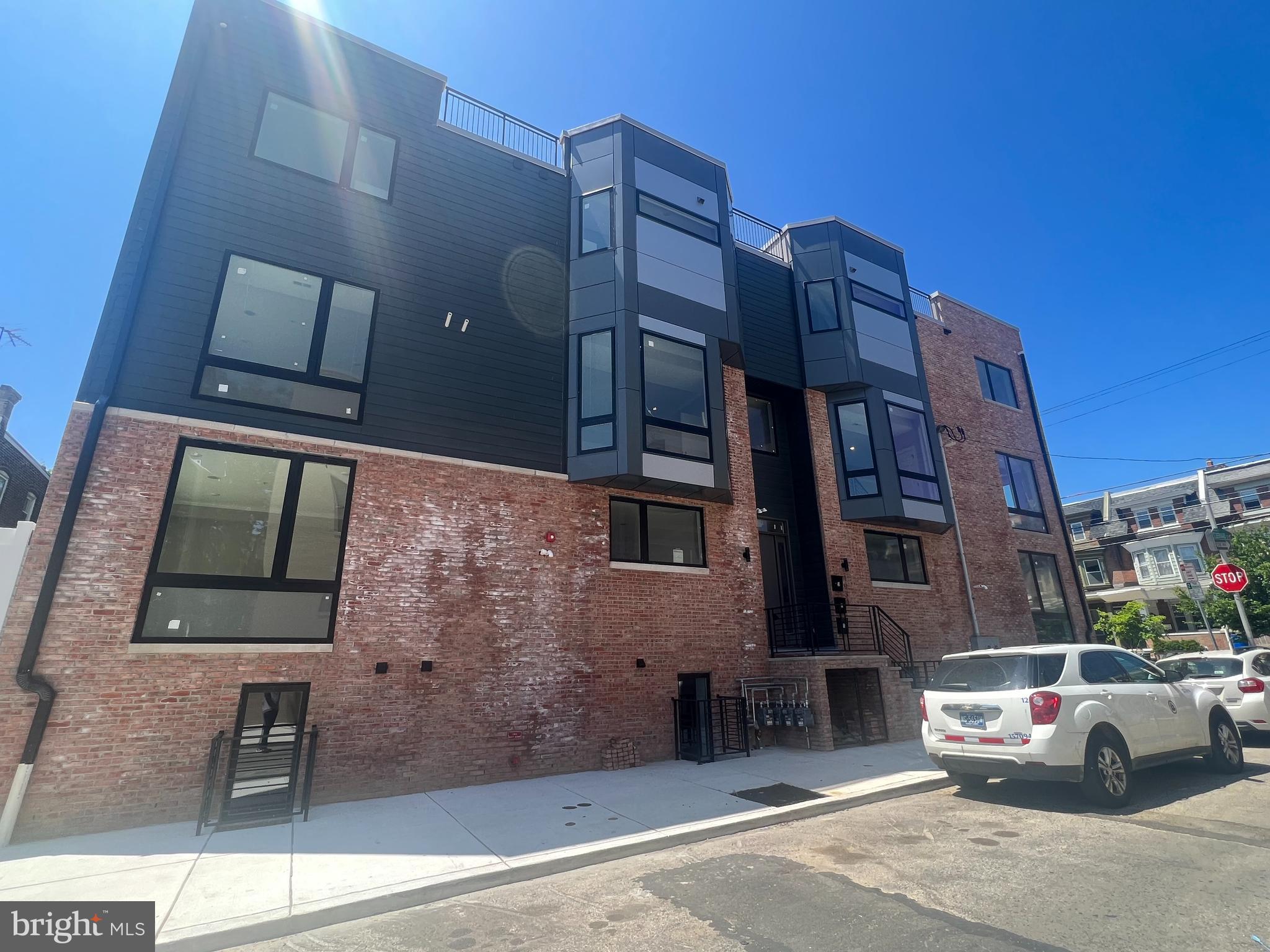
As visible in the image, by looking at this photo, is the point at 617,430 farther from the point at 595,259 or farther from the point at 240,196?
the point at 240,196

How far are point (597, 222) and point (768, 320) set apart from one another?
16.9 ft

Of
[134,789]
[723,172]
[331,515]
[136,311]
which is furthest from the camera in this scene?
[723,172]

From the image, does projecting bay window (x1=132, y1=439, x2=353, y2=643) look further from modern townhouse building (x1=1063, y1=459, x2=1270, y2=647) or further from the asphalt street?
modern townhouse building (x1=1063, y1=459, x2=1270, y2=647)

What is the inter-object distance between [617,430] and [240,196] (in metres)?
6.84

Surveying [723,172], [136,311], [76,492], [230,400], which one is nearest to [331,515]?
[230,400]

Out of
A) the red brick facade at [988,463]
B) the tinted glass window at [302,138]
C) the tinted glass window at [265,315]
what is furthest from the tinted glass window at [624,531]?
the red brick facade at [988,463]

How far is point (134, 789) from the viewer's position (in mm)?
6605

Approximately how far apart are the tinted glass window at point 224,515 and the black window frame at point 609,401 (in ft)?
15.9

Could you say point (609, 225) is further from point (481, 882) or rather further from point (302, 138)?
point (481, 882)

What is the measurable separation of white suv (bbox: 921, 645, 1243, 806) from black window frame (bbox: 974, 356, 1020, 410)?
1331cm

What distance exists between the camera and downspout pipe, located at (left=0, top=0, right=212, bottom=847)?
6258 mm

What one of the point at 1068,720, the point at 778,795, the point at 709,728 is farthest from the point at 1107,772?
the point at 709,728

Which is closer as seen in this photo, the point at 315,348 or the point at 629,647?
the point at 315,348

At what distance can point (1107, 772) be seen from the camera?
6.07 meters
